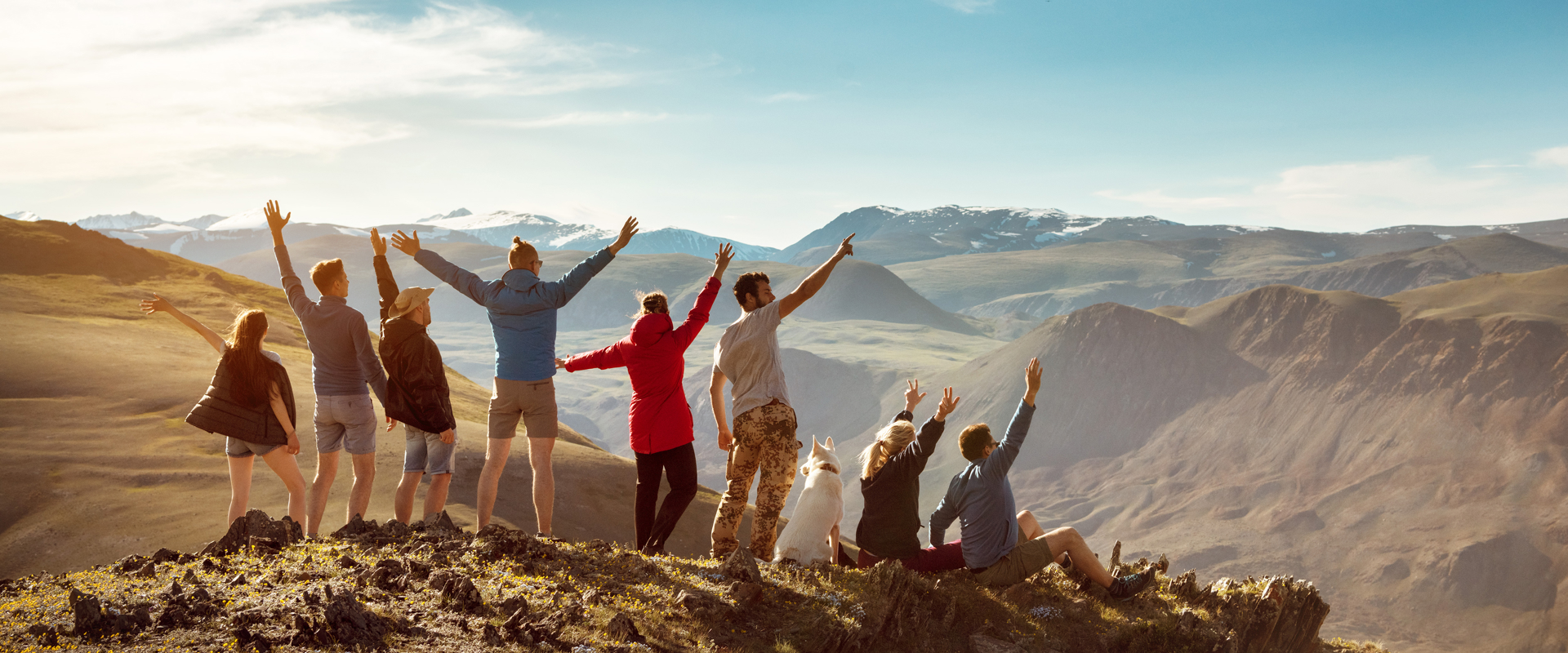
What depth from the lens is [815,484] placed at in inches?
305

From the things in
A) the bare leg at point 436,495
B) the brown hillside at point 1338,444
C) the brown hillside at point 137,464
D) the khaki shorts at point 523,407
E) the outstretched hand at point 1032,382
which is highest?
the outstretched hand at point 1032,382

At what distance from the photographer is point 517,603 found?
21.6 ft

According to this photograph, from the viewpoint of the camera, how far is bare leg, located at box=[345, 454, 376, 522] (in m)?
7.90

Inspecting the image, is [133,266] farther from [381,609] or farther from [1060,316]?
[1060,316]

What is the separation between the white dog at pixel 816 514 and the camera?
7.77 meters

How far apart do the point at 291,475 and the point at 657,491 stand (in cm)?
327

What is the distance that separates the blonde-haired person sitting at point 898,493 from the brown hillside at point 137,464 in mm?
9456

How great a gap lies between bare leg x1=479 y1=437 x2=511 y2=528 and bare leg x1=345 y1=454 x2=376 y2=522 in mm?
1067

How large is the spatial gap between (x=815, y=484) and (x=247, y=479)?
205 inches

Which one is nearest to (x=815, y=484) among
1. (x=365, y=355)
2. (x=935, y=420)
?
(x=935, y=420)

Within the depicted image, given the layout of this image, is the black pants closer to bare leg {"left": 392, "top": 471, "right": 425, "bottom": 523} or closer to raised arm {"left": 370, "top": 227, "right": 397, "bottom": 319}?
bare leg {"left": 392, "top": 471, "right": 425, "bottom": 523}

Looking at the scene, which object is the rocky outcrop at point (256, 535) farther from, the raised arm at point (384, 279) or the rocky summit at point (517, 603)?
the raised arm at point (384, 279)

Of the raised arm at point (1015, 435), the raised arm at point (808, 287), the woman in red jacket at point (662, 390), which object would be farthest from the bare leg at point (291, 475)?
the raised arm at point (1015, 435)

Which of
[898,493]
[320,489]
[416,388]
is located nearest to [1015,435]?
[898,493]
